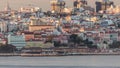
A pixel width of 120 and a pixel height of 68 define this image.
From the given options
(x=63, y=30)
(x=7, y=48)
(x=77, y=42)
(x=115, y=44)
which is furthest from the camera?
(x=63, y=30)

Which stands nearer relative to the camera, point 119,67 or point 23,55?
point 119,67

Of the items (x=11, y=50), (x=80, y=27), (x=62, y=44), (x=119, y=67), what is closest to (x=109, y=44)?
(x=62, y=44)

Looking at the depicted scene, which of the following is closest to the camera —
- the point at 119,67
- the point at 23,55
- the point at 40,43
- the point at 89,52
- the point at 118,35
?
the point at 119,67

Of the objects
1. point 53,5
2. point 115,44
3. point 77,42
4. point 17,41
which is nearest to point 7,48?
point 17,41

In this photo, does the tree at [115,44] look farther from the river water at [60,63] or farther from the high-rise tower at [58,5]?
the high-rise tower at [58,5]

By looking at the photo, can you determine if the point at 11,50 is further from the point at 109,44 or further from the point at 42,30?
the point at 42,30

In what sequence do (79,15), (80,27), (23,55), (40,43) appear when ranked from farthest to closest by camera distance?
(79,15) → (80,27) → (40,43) → (23,55)

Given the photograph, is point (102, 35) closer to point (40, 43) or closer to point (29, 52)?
point (40, 43)

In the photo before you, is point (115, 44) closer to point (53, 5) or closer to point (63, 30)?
point (63, 30)

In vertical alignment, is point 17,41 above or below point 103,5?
below
